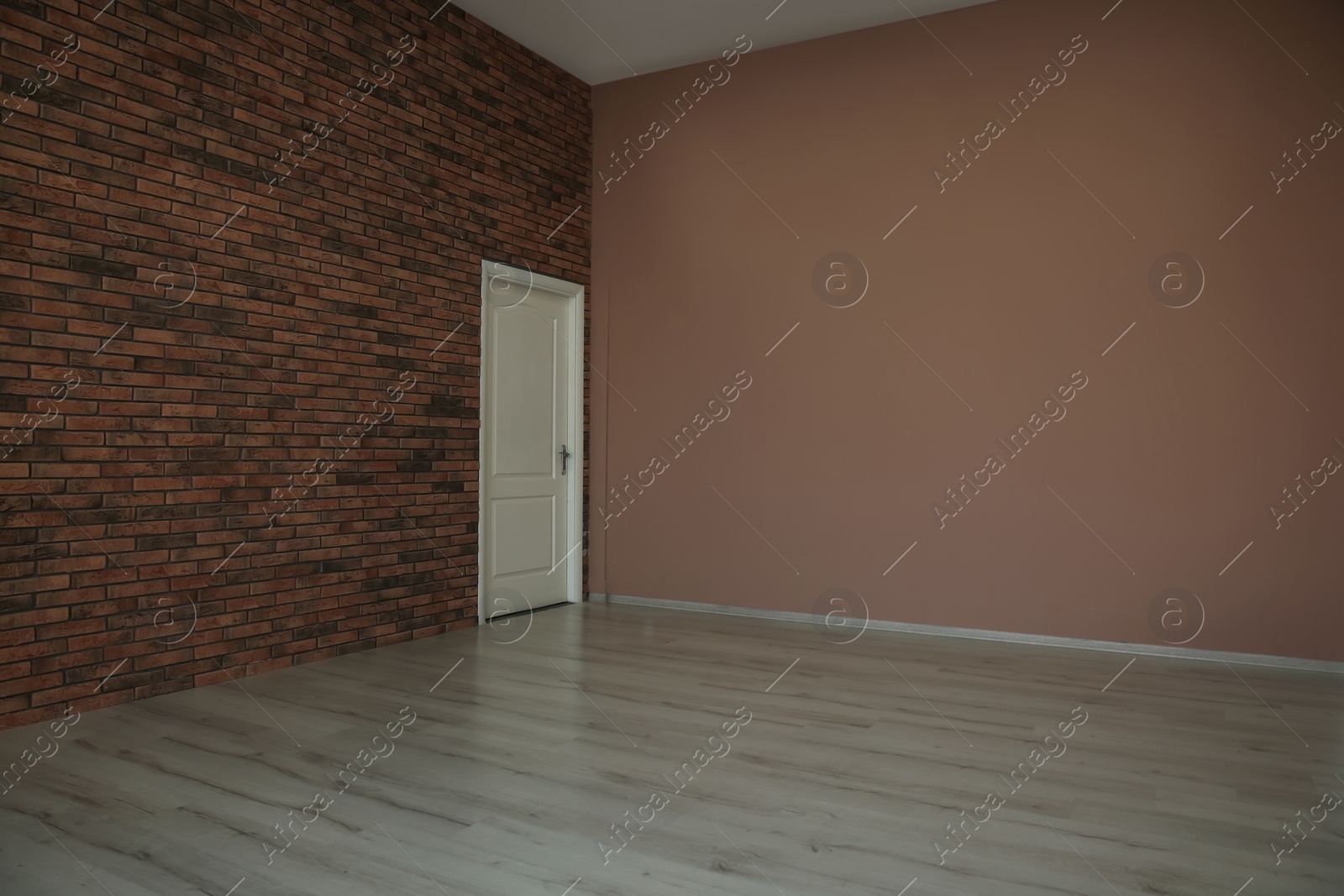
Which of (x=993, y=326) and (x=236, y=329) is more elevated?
(x=993, y=326)

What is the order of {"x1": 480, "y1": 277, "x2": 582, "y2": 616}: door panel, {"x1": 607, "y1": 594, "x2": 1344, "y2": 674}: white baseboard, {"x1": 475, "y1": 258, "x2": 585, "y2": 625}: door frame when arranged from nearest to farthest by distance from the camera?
{"x1": 607, "y1": 594, "x2": 1344, "y2": 674}: white baseboard → {"x1": 480, "y1": 277, "x2": 582, "y2": 616}: door panel → {"x1": 475, "y1": 258, "x2": 585, "y2": 625}: door frame

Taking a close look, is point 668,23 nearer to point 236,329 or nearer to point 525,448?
point 525,448

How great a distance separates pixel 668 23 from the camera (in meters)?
5.27

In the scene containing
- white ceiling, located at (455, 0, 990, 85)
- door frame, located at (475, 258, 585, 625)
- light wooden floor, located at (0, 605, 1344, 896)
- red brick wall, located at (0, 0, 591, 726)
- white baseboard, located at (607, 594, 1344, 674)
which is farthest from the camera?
door frame, located at (475, 258, 585, 625)

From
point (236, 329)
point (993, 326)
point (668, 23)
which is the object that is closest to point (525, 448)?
point (236, 329)

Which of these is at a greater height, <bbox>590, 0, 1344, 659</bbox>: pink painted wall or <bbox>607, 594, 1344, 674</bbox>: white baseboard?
<bbox>590, 0, 1344, 659</bbox>: pink painted wall

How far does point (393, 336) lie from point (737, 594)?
2.54 metres

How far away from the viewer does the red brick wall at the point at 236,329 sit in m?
3.29

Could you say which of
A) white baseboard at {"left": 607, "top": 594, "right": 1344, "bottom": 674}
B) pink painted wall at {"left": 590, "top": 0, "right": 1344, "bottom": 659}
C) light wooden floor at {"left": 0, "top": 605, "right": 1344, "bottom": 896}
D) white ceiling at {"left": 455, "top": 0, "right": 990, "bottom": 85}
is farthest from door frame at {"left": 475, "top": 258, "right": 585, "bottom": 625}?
light wooden floor at {"left": 0, "top": 605, "right": 1344, "bottom": 896}

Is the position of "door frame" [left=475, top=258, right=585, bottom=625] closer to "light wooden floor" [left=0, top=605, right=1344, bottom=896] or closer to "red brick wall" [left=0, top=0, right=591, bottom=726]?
"red brick wall" [left=0, top=0, right=591, bottom=726]

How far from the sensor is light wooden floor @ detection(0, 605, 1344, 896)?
218cm

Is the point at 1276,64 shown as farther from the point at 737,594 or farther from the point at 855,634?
the point at 737,594

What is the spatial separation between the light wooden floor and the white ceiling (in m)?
3.50

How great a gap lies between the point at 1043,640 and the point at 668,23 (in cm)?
399
